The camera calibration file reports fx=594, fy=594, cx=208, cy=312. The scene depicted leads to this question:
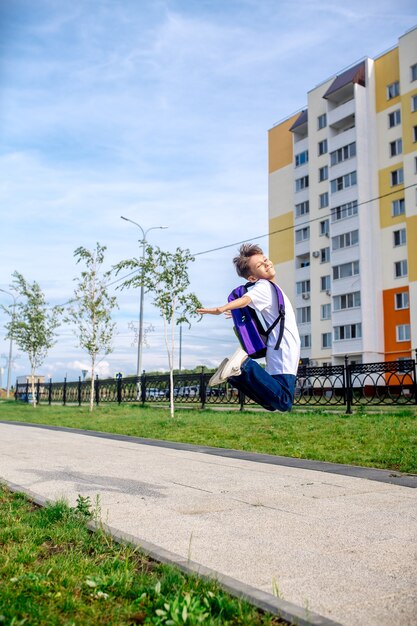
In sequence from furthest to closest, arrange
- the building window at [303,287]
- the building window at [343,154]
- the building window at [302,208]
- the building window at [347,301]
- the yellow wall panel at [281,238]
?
the yellow wall panel at [281,238] → the building window at [302,208] → the building window at [303,287] → the building window at [343,154] → the building window at [347,301]

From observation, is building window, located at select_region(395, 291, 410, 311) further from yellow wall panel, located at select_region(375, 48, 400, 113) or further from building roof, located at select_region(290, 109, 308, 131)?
building roof, located at select_region(290, 109, 308, 131)

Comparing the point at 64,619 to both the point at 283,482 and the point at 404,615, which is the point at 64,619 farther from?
the point at 283,482

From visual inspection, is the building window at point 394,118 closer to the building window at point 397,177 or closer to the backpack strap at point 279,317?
the building window at point 397,177

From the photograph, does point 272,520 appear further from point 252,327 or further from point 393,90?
point 393,90

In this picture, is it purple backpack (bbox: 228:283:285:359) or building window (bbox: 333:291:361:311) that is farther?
building window (bbox: 333:291:361:311)

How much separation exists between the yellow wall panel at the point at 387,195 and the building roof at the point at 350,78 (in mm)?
7052

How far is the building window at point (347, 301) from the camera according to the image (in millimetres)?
40750

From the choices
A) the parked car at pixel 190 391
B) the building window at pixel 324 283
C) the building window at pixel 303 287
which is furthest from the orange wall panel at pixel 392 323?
the parked car at pixel 190 391

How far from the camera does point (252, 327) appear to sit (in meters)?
4.80

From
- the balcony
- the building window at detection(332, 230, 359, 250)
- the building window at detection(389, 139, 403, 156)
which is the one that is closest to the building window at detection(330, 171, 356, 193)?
the building window at detection(389, 139, 403, 156)

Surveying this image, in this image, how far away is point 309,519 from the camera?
15.9ft

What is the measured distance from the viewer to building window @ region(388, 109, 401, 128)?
40344 millimetres

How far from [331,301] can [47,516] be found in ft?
132

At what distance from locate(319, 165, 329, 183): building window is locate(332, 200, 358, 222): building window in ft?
12.3
